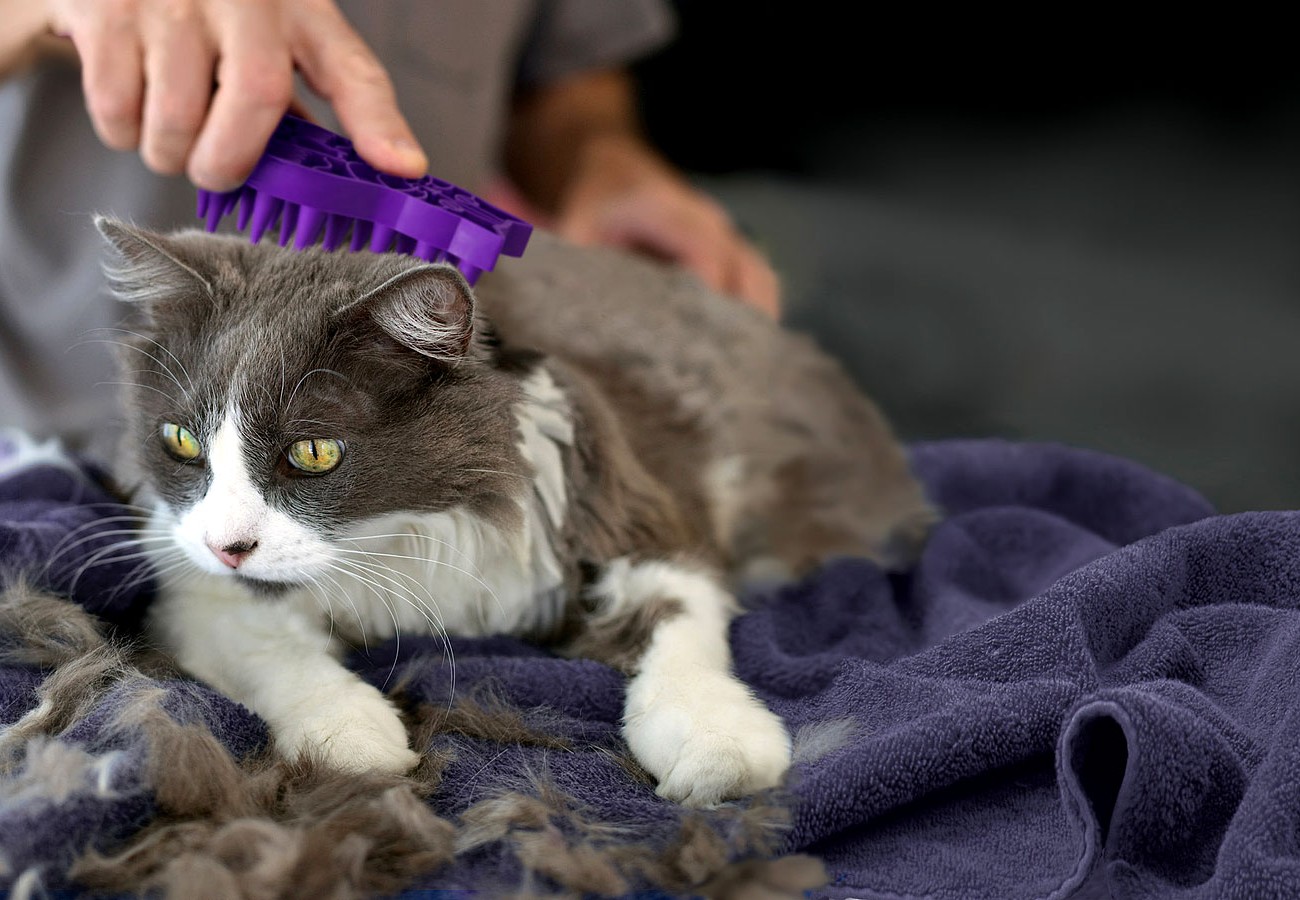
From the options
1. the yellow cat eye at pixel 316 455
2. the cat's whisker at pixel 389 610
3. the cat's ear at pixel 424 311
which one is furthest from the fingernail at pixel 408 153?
the cat's whisker at pixel 389 610

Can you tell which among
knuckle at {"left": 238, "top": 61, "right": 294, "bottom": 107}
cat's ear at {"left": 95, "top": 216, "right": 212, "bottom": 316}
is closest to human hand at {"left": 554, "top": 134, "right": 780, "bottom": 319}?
knuckle at {"left": 238, "top": 61, "right": 294, "bottom": 107}

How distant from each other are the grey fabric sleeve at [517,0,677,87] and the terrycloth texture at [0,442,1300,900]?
152cm

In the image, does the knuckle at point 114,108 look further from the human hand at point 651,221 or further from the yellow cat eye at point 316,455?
the human hand at point 651,221

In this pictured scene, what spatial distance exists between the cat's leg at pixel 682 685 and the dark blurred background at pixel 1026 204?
1.43 metres

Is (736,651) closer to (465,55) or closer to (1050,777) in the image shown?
(1050,777)

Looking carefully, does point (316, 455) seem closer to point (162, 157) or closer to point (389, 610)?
Answer: point (389, 610)

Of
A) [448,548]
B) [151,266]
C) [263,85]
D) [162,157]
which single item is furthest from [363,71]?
[448,548]

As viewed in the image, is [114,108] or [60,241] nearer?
[114,108]

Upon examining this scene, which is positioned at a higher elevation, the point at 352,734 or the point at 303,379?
the point at 303,379

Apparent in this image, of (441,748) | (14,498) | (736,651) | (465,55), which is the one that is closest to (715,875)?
(441,748)

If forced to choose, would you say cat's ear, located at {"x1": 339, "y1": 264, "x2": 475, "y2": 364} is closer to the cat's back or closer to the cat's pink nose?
the cat's pink nose

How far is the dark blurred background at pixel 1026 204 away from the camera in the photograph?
2.51 metres

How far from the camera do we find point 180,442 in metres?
1.07

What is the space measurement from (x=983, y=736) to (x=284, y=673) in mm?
650
